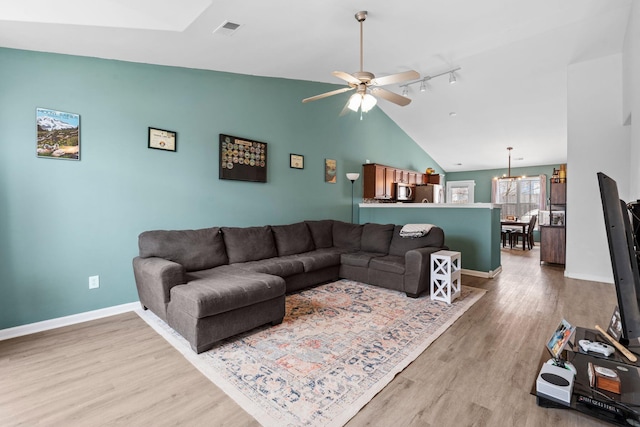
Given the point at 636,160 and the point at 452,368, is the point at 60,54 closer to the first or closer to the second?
the point at 452,368

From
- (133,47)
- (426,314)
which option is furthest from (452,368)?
(133,47)

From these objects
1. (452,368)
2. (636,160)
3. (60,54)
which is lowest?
(452,368)

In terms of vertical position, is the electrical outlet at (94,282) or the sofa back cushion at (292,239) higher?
the sofa back cushion at (292,239)

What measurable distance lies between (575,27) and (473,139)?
3.84m

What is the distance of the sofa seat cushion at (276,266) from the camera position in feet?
10.9

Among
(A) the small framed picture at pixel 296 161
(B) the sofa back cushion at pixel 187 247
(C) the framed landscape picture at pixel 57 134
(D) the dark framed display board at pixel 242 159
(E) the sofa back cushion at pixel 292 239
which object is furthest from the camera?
(A) the small framed picture at pixel 296 161

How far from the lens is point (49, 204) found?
2.69 metres

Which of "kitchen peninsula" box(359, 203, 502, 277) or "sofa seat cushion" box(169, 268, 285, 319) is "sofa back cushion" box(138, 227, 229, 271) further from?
"kitchen peninsula" box(359, 203, 502, 277)

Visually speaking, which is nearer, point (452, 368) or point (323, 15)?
point (452, 368)

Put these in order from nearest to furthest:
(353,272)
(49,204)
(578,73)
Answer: (49,204)
(353,272)
(578,73)

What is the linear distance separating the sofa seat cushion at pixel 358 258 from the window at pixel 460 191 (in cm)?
712

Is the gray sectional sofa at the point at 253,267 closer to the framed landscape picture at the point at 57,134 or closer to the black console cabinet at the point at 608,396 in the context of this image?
the framed landscape picture at the point at 57,134

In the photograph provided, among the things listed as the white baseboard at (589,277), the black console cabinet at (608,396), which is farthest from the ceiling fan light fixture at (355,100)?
the white baseboard at (589,277)

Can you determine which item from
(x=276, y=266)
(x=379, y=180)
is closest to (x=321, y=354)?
(x=276, y=266)
